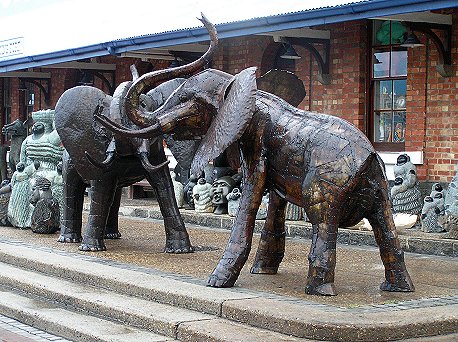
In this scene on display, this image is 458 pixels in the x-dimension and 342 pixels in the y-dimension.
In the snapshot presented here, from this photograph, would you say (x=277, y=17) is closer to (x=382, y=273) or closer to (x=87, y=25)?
(x=382, y=273)

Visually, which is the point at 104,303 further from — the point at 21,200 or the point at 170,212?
the point at 21,200

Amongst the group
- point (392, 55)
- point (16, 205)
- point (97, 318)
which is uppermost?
point (392, 55)

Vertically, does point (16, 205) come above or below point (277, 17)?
below

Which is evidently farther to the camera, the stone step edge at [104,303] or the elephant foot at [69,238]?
the elephant foot at [69,238]

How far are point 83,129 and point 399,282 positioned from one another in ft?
14.1

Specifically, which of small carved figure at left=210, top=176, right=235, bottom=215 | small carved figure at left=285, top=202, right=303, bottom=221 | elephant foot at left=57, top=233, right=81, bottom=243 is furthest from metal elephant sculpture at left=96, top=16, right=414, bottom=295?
small carved figure at left=210, top=176, right=235, bottom=215

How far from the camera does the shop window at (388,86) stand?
15.3 metres

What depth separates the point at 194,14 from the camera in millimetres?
17234

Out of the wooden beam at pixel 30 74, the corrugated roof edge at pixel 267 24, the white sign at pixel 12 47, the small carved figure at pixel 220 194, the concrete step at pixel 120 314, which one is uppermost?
the white sign at pixel 12 47

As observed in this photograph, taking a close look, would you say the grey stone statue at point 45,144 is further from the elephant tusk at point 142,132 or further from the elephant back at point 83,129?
the elephant tusk at point 142,132

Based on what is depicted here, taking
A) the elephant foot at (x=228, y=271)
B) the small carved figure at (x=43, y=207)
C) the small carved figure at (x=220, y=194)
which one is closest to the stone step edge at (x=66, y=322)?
the elephant foot at (x=228, y=271)

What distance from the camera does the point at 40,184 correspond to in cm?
1352

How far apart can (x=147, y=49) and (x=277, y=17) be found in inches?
176

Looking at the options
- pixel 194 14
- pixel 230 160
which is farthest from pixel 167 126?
pixel 194 14
